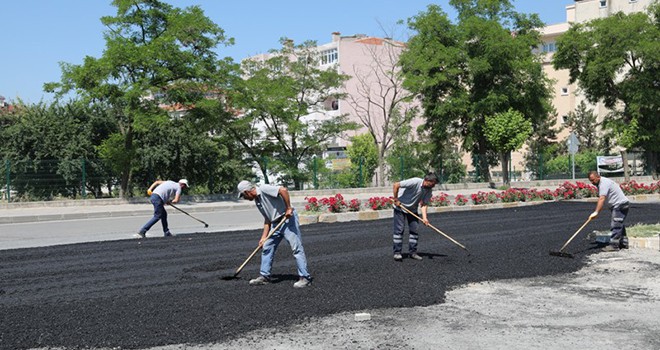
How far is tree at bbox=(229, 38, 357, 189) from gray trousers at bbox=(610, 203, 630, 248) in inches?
783

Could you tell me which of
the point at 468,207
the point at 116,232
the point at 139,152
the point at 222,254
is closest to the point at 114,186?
the point at 139,152

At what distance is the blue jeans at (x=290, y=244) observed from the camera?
812 cm

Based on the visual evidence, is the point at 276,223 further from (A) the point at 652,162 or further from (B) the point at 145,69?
(A) the point at 652,162

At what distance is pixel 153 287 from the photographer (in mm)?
8188

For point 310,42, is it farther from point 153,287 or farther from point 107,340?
point 107,340

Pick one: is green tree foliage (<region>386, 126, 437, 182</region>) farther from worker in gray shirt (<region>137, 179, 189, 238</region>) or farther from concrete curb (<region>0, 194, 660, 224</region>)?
worker in gray shirt (<region>137, 179, 189, 238</region>)

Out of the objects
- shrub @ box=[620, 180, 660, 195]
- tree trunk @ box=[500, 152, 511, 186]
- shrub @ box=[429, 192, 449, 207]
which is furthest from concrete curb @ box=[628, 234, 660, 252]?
tree trunk @ box=[500, 152, 511, 186]

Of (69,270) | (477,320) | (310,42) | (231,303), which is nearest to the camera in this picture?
(477,320)

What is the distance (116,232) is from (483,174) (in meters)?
25.1

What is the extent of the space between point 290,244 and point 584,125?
5196cm

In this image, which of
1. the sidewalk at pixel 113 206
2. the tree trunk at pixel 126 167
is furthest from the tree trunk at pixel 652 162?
the tree trunk at pixel 126 167

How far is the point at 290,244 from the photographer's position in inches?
320

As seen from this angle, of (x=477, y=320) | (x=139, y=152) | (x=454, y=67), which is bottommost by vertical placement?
(x=477, y=320)

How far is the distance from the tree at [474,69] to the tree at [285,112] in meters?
4.73
